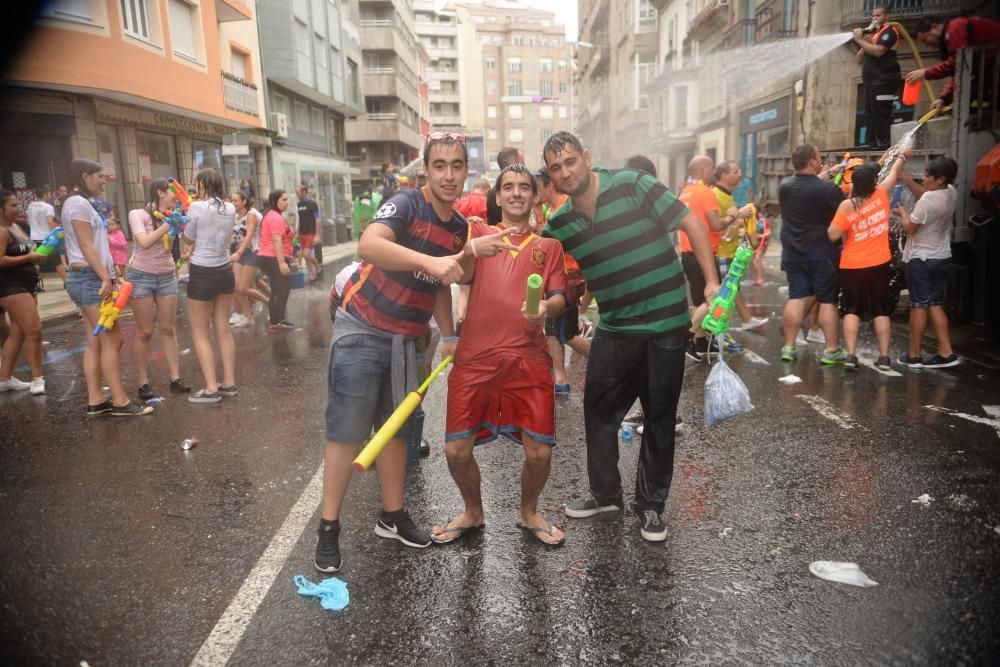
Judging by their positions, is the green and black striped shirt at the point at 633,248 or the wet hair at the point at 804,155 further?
the wet hair at the point at 804,155

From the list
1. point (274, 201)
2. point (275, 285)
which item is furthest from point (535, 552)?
point (274, 201)

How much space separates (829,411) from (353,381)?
13.5ft

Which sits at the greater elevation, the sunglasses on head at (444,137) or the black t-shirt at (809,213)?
the sunglasses on head at (444,137)

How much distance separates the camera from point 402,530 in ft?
11.6

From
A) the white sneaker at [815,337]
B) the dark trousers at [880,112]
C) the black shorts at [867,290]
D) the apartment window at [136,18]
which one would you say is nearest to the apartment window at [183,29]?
the apartment window at [136,18]

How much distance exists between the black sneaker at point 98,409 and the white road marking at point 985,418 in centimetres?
684

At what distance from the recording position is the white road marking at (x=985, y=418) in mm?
5125

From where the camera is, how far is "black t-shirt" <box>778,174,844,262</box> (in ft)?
21.8

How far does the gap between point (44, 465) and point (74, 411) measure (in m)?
1.45

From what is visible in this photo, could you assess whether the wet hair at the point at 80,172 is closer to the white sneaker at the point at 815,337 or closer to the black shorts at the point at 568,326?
the black shorts at the point at 568,326

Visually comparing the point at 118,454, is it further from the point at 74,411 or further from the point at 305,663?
the point at 305,663

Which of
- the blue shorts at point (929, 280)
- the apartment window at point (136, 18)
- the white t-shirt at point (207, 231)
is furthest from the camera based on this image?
the apartment window at point (136, 18)

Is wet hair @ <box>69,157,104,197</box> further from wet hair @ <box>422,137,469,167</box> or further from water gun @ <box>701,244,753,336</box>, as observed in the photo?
water gun @ <box>701,244,753,336</box>

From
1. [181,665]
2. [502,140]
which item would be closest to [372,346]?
[181,665]
